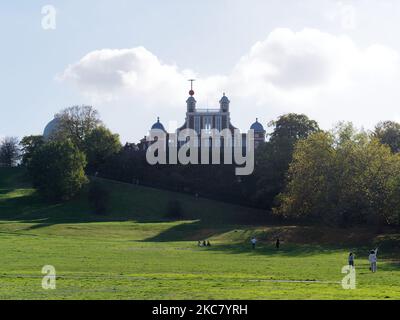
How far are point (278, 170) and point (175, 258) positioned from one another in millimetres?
54494

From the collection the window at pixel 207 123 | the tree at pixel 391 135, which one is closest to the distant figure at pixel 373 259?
the tree at pixel 391 135

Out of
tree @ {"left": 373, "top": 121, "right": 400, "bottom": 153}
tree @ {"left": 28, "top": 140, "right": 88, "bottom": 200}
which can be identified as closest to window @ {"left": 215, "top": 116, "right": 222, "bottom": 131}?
tree @ {"left": 373, "top": 121, "right": 400, "bottom": 153}

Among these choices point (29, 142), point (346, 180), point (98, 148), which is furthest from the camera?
point (29, 142)

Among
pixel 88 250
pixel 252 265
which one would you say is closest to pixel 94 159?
pixel 88 250

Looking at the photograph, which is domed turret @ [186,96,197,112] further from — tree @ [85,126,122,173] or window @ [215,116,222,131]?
tree @ [85,126,122,173]

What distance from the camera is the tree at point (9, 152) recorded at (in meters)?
152

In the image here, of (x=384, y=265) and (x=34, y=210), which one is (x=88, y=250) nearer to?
(x=384, y=265)

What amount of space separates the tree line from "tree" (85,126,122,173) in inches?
7.4

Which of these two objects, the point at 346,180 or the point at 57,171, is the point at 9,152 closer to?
the point at 57,171

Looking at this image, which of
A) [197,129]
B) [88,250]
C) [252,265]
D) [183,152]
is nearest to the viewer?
[252,265]

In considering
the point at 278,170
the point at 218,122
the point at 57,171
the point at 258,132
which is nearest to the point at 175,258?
the point at 278,170

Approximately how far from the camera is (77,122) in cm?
→ 13188

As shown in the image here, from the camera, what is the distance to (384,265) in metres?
41.3
